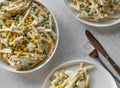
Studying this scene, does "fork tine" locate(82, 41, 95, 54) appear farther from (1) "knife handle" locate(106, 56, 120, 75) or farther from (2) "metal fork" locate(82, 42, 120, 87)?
(1) "knife handle" locate(106, 56, 120, 75)

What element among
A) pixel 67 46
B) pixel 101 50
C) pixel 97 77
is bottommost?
pixel 97 77

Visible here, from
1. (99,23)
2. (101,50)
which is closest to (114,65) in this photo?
(101,50)

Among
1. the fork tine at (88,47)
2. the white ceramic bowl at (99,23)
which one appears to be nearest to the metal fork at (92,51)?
the fork tine at (88,47)

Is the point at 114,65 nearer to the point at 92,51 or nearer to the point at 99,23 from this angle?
the point at 92,51

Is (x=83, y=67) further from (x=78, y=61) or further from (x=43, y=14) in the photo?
(x=43, y=14)

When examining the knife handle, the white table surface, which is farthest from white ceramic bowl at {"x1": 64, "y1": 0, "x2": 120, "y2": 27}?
the knife handle
